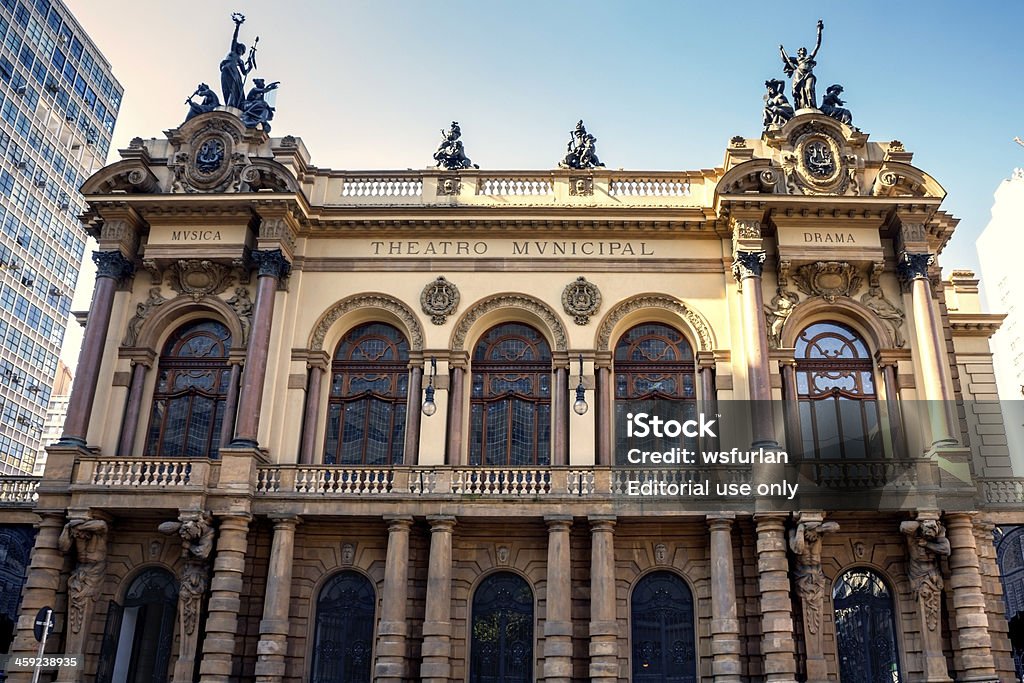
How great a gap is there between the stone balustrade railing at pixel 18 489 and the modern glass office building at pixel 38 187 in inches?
1225

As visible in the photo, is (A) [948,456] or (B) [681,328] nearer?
(A) [948,456]

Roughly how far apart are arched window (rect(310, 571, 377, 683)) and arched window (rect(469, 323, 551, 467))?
15.6 ft

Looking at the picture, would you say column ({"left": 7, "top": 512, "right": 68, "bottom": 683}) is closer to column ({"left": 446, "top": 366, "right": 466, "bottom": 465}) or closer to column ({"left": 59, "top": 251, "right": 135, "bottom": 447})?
column ({"left": 59, "top": 251, "right": 135, "bottom": 447})

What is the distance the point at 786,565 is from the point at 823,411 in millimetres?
5189

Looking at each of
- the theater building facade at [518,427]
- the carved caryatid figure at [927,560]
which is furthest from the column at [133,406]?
the carved caryatid figure at [927,560]

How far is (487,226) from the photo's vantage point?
26438 mm

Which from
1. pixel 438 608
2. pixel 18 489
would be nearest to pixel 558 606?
pixel 438 608

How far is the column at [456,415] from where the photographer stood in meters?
24.4

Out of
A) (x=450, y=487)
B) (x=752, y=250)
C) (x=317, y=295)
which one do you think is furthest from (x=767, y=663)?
(x=317, y=295)

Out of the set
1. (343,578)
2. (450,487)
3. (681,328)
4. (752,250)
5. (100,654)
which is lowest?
(100,654)

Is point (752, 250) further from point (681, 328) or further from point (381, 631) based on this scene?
point (381, 631)

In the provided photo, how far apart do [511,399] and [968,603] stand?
42.0ft

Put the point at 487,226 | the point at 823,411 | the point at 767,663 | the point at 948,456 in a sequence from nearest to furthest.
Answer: the point at 767,663 → the point at 948,456 → the point at 823,411 → the point at 487,226

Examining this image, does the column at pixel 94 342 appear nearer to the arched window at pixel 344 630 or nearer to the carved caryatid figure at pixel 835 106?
the arched window at pixel 344 630
